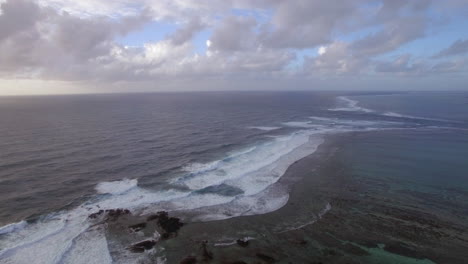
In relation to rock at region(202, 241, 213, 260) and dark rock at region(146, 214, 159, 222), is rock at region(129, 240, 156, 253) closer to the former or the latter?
dark rock at region(146, 214, 159, 222)

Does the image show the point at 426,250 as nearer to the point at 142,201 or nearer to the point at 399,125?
the point at 142,201

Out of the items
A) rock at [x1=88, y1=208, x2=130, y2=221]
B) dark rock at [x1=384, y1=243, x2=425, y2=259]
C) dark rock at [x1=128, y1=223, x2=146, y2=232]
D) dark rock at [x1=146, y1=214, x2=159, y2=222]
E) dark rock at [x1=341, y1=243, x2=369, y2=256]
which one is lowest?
dark rock at [x1=384, y1=243, x2=425, y2=259]

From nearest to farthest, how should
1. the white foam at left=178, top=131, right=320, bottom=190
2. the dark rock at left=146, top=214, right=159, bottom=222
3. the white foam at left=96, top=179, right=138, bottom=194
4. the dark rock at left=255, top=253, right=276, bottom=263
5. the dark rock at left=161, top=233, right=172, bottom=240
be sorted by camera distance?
1. the dark rock at left=255, top=253, right=276, bottom=263
2. the dark rock at left=161, top=233, right=172, bottom=240
3. the dark rock at left=146, top=214, right=159, bottom=222
4. the white foam at left=96, top=179, right=138, bottom=194
5. the white foam at left=178, top=131, right=320, bottom=190

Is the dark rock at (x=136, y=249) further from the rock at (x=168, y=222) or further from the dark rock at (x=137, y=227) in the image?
the rock at (x=168, y=222)

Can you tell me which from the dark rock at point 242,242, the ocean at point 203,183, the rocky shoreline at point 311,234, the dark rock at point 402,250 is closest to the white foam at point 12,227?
the ocean at point 203,183

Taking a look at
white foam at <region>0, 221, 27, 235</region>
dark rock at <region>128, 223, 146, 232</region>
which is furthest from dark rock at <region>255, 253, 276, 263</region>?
white foam at <region>0, 221, 27, 235</region>

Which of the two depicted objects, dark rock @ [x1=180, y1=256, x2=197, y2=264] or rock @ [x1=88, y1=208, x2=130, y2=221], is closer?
dark rock @ [x1=180, y1=256, x2=197, y2=264]
